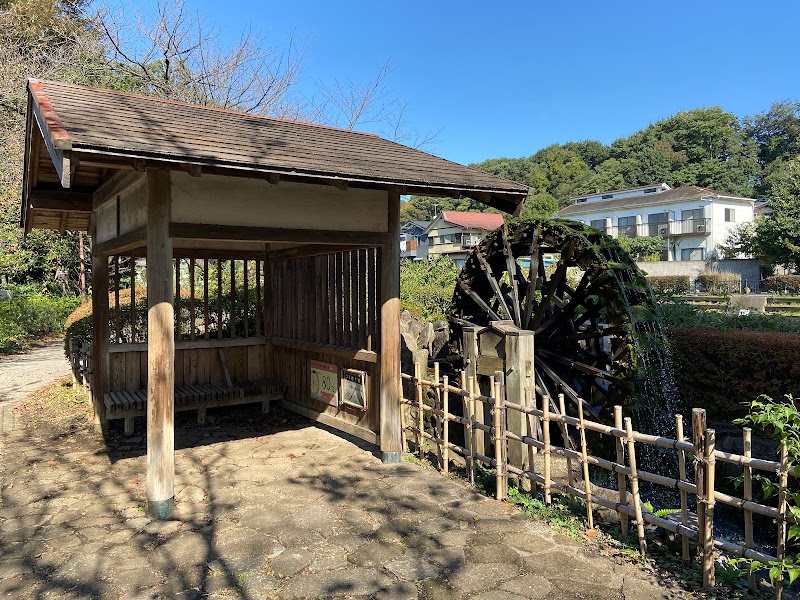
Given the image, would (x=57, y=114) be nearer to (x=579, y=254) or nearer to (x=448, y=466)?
(x=448, y=466)

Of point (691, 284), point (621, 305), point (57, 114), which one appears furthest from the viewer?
point (691, 284)

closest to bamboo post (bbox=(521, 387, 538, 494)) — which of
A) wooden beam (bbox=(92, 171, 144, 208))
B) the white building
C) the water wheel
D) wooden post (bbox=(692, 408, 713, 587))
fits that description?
the water wheel

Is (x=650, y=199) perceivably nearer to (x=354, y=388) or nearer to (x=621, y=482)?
(x=354, y=388)

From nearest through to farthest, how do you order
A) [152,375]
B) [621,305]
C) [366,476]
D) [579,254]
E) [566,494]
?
[152,375] → [566,494] → [366,476] → [621,305] → [579,254]

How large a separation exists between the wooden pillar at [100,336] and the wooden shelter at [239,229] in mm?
25

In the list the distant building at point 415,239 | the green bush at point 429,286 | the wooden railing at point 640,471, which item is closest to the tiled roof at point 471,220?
the distant building at point 415,239

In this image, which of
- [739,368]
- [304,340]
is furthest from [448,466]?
[739,368]

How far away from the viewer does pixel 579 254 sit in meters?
8.65

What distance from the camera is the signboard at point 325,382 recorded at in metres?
7.77

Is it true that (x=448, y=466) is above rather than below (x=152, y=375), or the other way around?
below

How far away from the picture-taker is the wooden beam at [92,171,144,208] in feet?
18.0

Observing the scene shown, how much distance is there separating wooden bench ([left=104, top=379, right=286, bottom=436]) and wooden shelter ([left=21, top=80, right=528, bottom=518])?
30 millimetres

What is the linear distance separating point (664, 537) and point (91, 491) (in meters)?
5.38

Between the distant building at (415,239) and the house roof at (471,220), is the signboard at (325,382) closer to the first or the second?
the house roof at (471,220)
